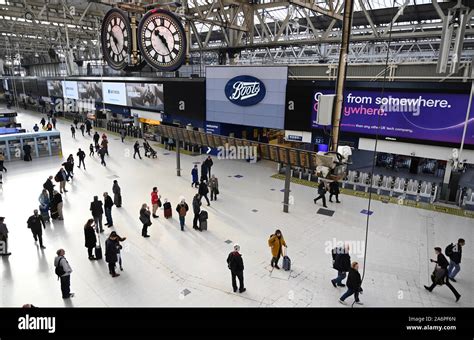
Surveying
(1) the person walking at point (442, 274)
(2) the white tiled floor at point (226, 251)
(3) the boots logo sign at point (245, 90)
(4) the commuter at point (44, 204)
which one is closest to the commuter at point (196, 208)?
(2) the white tiled floor at point (226, 251)

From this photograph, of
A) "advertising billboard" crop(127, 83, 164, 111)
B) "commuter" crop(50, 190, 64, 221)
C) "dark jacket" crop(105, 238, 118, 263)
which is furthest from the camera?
"advertising billboard" crop(127, 83, 164, 111)

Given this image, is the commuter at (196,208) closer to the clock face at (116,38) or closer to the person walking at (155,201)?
the person walking at (155,201)

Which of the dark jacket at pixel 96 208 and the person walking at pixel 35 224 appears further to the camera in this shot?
the dark jacket at pixel 96 208

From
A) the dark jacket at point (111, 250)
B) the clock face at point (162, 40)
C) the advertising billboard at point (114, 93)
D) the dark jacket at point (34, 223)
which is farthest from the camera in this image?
the advertising billboard at point (114, 93)

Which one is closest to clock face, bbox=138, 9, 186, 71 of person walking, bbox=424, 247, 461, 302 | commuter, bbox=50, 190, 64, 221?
person walking, bbox=424, 247, 461, 302

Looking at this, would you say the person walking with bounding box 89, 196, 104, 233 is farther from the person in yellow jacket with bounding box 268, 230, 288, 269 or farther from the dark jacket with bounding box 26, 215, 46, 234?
the person in yellow jacket with bounding box 268, 230, 288, 269

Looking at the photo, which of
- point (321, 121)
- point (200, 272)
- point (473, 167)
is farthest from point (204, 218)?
point (473, 167)

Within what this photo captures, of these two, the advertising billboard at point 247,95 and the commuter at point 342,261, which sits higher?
the advertising billboard at point 247,95

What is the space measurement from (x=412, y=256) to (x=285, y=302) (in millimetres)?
4698

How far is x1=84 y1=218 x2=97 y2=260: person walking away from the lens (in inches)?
328

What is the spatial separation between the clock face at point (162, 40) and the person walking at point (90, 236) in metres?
4.82

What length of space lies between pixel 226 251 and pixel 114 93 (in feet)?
79.1

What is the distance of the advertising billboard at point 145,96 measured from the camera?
24.0 m

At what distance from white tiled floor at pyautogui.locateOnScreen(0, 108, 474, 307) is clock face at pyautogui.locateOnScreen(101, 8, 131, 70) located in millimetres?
5227
